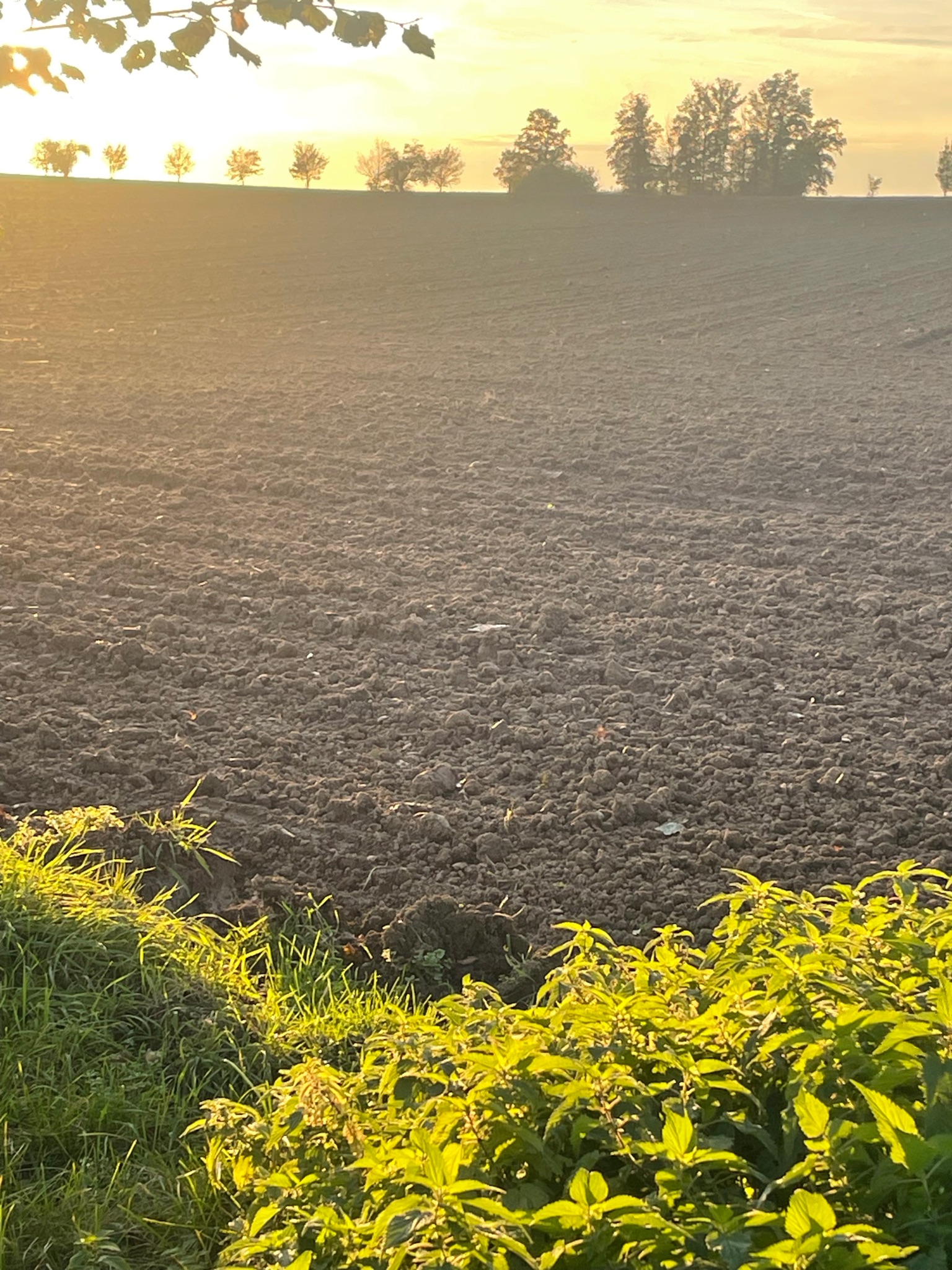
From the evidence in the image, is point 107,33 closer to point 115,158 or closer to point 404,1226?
point 404,1226

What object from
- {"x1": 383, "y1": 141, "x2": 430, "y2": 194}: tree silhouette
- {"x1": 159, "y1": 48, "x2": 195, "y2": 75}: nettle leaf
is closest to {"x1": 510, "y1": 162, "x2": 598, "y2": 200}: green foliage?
{"x1": 383, "y1": 141, "x2": 430, "y2": 194}: tree silhouette

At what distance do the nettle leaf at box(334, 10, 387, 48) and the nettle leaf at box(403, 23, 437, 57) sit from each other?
10 cm

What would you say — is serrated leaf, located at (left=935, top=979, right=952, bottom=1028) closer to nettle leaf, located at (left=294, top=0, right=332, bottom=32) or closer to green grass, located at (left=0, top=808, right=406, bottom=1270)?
green grass, located at (left=0, top=808, right=406, bottom=1270)

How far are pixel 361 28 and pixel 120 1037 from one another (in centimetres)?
280

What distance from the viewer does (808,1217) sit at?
1.44m

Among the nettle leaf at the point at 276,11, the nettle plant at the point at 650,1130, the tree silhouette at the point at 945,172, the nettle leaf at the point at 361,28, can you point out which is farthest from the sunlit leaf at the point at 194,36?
the tree silhouette at the point at 945,172

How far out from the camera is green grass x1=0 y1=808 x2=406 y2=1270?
98.6 inches

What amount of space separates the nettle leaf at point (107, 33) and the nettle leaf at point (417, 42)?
0.84 meters

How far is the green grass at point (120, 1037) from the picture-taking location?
2.50m

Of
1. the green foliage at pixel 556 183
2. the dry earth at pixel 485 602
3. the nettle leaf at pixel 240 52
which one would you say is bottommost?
the dry earth at pixel 485 602

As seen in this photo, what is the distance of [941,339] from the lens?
17828 mm

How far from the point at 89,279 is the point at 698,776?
1839 centimetres

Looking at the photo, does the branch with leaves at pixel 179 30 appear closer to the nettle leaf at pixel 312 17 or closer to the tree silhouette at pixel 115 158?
the nettle leaf at pixel 312 17

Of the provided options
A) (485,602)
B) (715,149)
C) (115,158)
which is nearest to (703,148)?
(715,149)
